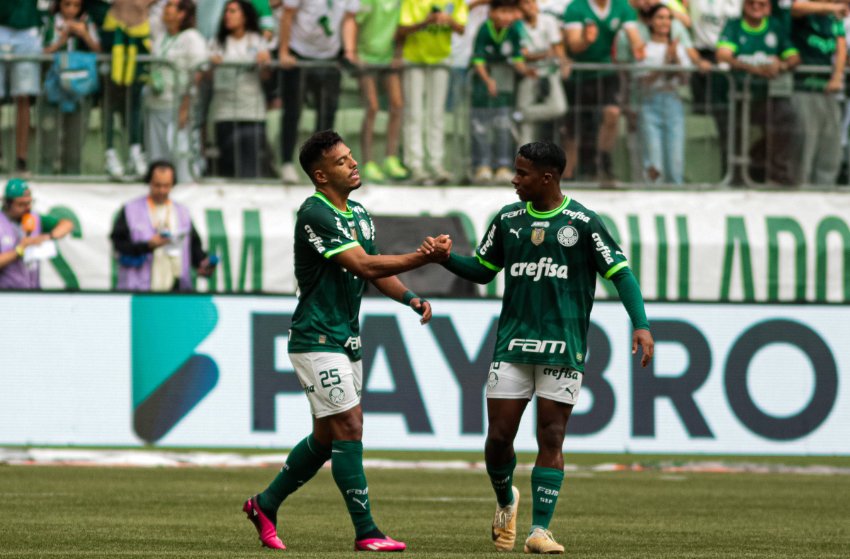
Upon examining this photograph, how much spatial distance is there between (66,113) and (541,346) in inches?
430

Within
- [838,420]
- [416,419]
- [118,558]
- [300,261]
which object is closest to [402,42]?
[416,419]

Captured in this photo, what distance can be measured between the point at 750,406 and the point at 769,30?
497 cm

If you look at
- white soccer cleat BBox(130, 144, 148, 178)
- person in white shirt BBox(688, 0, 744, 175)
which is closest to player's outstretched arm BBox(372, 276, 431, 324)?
white soccer cleat BBox(130, 144, 148, 178)

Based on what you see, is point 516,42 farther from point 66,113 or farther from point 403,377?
point 66,113

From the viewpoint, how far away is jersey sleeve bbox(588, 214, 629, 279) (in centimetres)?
862

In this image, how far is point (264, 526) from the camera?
28.5ft

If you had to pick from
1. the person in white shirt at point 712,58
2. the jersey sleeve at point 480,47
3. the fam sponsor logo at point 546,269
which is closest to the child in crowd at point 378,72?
the jersey sleeve at point 480,47

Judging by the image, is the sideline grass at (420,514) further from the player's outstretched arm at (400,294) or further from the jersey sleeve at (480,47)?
the jersey sleeve at (480,47)

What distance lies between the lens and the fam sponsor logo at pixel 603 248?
8.62 meters

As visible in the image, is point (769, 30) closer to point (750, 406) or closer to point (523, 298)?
point (750, 406)

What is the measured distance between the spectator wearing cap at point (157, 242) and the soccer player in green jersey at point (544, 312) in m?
8.68

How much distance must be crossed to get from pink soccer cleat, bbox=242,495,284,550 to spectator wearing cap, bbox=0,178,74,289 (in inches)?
318

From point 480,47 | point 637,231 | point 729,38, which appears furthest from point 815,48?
point 480,47

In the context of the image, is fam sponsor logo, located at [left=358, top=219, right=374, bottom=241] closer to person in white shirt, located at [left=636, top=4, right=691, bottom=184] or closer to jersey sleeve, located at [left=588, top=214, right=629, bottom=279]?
jersey sleeve, located at [left=588, top=214, right=629, bottom=279]
